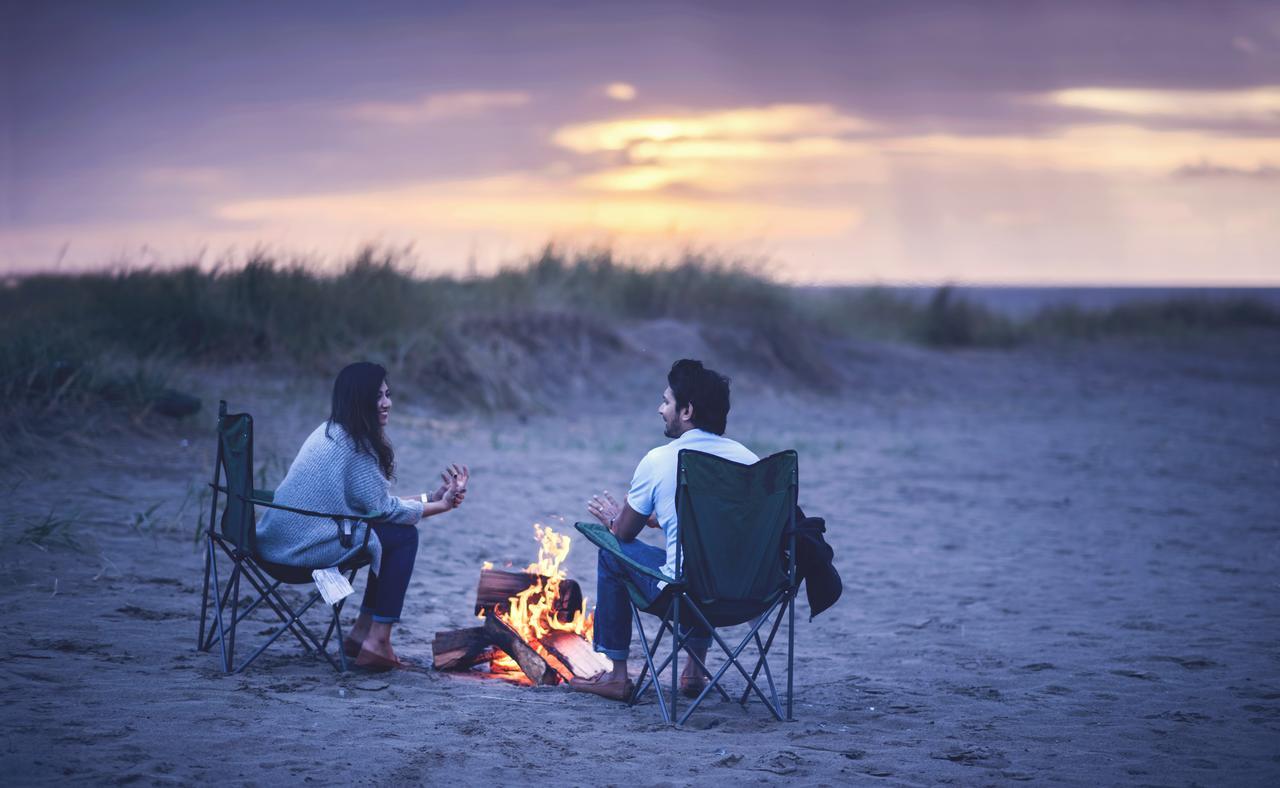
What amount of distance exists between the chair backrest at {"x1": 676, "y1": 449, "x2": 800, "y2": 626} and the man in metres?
0.23

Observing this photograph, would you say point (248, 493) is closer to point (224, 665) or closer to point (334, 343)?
point (224, 665)

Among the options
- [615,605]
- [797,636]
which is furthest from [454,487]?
[797,636]

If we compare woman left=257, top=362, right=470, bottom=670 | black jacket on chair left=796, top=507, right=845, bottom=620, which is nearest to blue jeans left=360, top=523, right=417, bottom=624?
woman left=257, top=362, right=470, bottom=670

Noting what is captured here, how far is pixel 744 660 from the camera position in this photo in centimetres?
581

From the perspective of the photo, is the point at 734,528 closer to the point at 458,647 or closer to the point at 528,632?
the point at 528,632

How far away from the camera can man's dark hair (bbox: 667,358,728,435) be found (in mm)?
4840

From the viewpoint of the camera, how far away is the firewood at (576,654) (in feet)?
16.8

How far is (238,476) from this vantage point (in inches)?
188

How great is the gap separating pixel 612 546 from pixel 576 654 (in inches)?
29.1

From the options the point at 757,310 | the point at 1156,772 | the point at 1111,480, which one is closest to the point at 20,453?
the point at 1156,772

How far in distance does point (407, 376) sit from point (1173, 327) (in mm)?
25096

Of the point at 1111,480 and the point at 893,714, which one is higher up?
the point at 1111,480

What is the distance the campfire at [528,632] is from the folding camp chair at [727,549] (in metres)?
0.58

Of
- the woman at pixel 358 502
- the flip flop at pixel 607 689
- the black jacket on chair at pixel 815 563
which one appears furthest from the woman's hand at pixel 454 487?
the black jacket on chair at pixel 815 563
